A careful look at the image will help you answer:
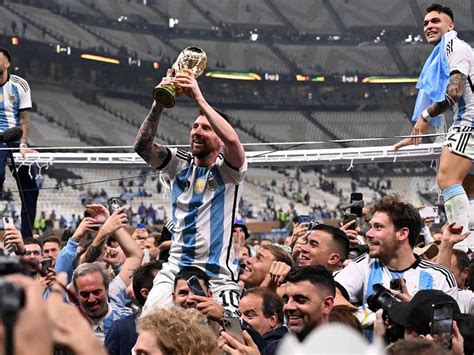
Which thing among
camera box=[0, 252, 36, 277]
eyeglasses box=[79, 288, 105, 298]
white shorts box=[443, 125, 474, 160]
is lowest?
eyeglasses box=[79, 288, 105, 298]

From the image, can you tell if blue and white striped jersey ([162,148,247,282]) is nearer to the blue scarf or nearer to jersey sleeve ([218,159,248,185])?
jersey sleeve ([218,159,248,185])

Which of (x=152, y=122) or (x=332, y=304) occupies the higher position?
(x=152, y=122)

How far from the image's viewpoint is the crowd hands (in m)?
1.69

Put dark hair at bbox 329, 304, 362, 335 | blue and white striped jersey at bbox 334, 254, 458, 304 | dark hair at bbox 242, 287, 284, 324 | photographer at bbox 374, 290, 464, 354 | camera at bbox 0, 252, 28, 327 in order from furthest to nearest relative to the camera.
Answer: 1. blue and white striped jersey at bbox 334, 254, 458, 304
2. dark hair at bbox 242, 287, 284, 324
3. dark hair at bbox 329, 304, 362, 335
4. photographer at bbox 374, 290, 464, 354
5. camera at bbox 0, 252, 28, 327

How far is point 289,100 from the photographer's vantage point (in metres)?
47.8

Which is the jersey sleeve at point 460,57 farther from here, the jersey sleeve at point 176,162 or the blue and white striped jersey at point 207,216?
the jersey sleeve at point 176,162

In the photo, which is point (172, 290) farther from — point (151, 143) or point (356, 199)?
point (356, 199)

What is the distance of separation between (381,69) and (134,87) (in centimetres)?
1285

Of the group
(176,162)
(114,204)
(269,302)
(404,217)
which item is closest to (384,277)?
(404,217)

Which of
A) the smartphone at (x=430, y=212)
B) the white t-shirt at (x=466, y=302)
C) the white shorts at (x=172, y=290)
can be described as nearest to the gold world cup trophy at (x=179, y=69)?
the white shorts at (x=172, y=290)

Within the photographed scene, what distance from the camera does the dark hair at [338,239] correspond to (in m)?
5.54

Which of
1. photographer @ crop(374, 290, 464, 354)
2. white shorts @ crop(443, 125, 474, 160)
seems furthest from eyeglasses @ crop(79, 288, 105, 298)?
white shorts @ crop(443, 125, 474, 160)

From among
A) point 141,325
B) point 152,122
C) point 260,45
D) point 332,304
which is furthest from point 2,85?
point 260,45

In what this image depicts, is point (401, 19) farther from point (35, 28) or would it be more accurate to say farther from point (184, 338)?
point (184, 338)
